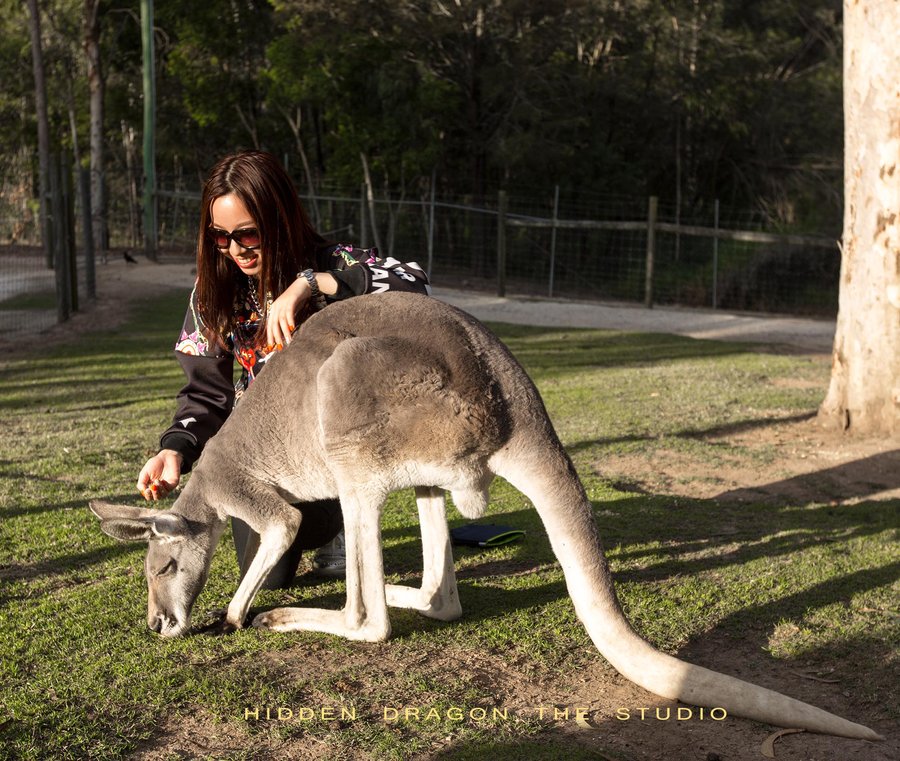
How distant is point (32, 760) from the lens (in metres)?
2.33

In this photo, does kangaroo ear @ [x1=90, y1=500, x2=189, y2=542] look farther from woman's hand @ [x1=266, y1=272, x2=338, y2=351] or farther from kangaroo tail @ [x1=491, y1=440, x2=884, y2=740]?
kangaroo tail @ [x1=491, y1=440, x2=884, y2=740]

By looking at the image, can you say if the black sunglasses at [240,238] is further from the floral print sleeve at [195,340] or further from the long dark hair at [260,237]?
the floral print sleeve at [195,340]

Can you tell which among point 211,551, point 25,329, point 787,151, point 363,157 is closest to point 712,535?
point 211,551

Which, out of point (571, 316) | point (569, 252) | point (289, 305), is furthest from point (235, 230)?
point (569, 252)

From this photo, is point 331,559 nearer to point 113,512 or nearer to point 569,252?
point 113,512

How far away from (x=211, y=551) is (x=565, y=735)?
1.09 metres

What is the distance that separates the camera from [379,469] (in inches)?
106

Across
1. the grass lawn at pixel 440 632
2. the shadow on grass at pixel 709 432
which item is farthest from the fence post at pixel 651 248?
the grass lawn at pixel 440 632

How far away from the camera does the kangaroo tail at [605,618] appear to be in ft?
8.04

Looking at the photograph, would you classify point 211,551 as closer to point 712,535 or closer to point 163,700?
point 163,700

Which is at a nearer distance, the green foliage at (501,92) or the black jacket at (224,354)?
the black jacket at (224,354)

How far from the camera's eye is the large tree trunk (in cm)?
567

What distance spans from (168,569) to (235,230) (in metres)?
0.94

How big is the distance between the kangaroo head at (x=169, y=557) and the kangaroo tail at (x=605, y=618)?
2.82ft
